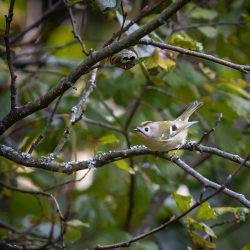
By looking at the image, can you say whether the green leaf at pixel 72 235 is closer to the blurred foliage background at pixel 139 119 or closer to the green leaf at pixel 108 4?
the blurred foliage background at pixel 139 119

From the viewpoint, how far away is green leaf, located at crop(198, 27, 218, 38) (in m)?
2.10

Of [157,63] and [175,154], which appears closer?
[175,154]

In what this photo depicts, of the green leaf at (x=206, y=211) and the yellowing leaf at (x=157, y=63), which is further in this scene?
the yellowing leaf at (x=157, y=63)

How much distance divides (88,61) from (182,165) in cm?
37

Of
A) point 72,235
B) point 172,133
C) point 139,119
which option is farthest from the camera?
point 139,119

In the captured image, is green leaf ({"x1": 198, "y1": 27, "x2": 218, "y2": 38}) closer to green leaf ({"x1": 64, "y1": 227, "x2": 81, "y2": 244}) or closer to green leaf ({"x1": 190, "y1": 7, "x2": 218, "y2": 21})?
green leaf ({"x1": 190, "y1": 7, "x2": 218, "y2": 21})

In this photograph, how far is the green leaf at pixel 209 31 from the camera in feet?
6.90

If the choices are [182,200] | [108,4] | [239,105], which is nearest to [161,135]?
[182,200]

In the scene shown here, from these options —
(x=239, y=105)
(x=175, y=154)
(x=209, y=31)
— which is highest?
(x=209, y=31)

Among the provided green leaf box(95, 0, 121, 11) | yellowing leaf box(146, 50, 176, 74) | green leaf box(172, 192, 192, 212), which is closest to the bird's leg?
green leaf box(172, 192, 192, 212)

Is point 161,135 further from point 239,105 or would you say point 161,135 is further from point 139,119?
point 139,119

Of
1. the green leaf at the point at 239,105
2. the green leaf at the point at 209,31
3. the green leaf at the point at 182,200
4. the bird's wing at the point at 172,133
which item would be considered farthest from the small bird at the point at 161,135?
the green leaf at the point at 209,31

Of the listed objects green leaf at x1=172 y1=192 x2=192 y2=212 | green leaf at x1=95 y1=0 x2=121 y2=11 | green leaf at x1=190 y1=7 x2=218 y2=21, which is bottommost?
green leaf at x1=172 y1=192 x2=192 y2=212

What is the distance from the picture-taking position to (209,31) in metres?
2.13
